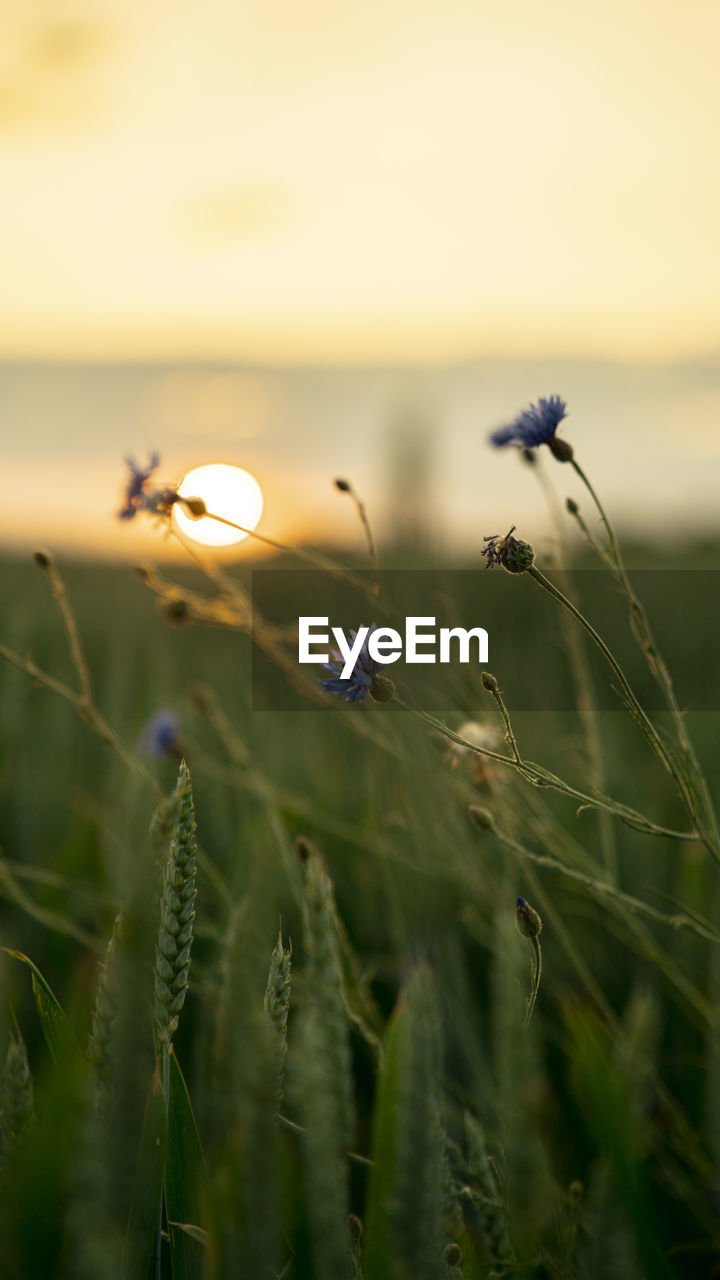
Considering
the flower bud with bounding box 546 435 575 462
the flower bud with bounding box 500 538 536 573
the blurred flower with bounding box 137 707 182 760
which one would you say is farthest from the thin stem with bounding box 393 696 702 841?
the blurred flower with bounding box 137 707 182 760

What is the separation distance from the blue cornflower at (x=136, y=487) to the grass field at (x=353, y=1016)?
311mm

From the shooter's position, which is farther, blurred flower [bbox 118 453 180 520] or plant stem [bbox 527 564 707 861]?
blurred flower [bbox 118 453 180 520]

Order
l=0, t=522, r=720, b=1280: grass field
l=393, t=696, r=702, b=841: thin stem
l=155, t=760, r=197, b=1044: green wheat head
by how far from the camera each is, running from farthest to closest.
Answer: l=393, t=696, r=702, b=841: thin stem
l=155, t=760, r=197, b=1044: green wheat head
l=0, t=522, r=720, b=1280: grass field

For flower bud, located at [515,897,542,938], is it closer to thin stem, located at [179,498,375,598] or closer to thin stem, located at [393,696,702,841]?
thin stem, located at [393,696,702,841]

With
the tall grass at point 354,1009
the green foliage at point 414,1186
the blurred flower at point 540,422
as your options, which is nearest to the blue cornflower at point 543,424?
the blurred flower at point 540,422

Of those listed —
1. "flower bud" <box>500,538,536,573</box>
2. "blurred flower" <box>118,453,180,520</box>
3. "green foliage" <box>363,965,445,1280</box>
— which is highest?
"blurred flower" <box>118,453,180,520</box>

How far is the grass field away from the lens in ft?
1.18

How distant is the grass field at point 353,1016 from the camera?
0.36m

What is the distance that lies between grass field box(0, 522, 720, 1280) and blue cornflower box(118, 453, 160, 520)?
31 cm

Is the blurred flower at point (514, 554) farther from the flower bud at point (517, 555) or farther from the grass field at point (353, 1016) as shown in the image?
the grass field at point (353, 1016)

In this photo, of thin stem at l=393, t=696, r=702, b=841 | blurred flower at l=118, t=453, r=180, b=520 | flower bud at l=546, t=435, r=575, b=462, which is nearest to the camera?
thin stem at l=393, t=696, r=702, b=841

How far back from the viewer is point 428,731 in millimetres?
885

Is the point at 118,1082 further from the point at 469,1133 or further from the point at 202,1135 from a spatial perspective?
the point at 202,1135

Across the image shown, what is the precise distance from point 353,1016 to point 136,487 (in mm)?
642
